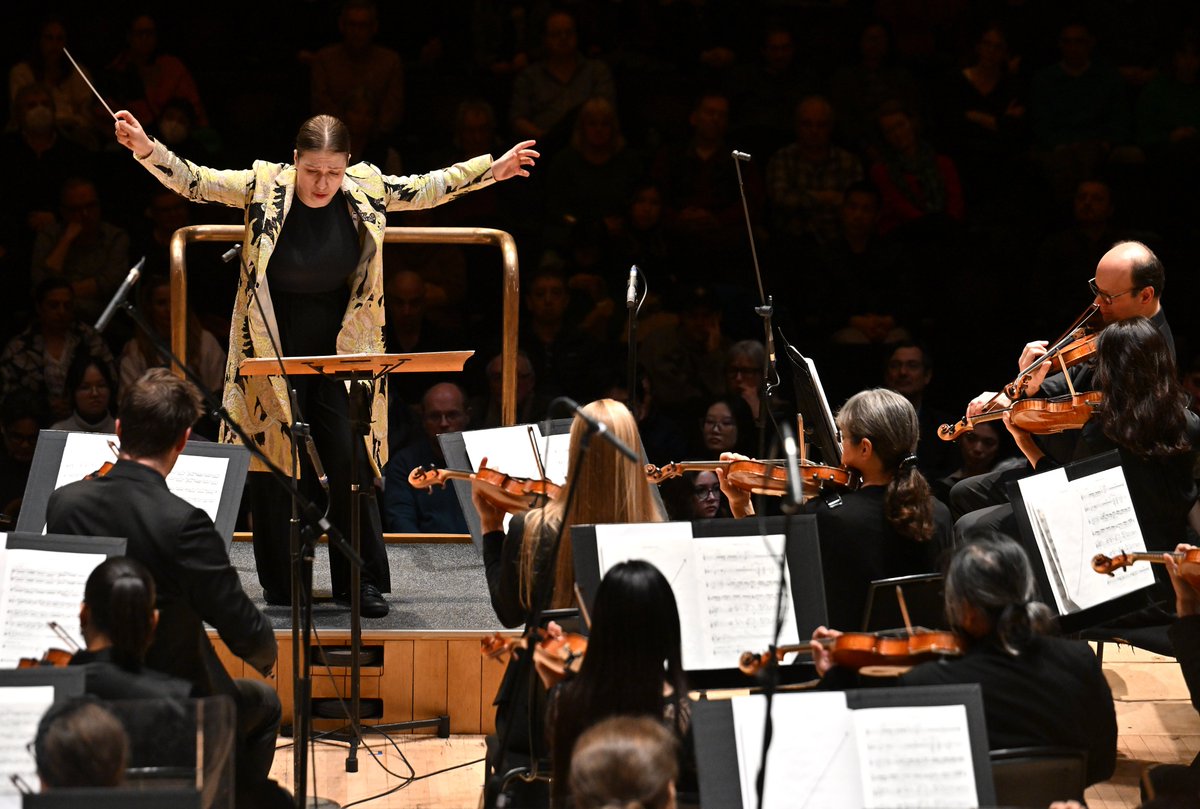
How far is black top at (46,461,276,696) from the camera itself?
3107 millimetres

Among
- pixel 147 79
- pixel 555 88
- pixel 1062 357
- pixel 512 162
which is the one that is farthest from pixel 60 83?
pixel 1062 357

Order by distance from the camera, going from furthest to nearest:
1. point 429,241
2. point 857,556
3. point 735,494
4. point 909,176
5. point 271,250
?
point 909,176 → point 429,241 → point 271,250 → point 735,494 → point 857,556

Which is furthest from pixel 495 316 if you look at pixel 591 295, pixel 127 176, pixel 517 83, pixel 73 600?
pixel 73 600

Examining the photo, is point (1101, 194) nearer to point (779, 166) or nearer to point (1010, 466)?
point (779, 166)

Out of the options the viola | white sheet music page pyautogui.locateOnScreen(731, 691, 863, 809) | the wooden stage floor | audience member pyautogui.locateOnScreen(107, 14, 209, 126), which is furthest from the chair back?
audience member pyautogui.locateOnScreen(107, 14, 209, 126)

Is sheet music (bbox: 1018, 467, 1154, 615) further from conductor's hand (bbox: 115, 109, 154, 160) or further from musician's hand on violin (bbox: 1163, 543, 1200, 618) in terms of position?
conductor's hand (bbox: 115, 109, 154, 160)

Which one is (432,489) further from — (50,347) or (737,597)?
(737,597)

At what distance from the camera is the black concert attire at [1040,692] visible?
275 cm

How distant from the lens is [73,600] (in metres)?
3.06

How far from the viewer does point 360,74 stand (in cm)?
698

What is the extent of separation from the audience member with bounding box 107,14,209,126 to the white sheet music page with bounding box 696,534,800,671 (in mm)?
4414

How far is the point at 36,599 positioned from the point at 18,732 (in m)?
0.61

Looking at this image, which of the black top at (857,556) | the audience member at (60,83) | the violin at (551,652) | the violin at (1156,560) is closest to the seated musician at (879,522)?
the black top at (857,556)

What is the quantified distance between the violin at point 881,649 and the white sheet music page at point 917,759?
0.32 metres
